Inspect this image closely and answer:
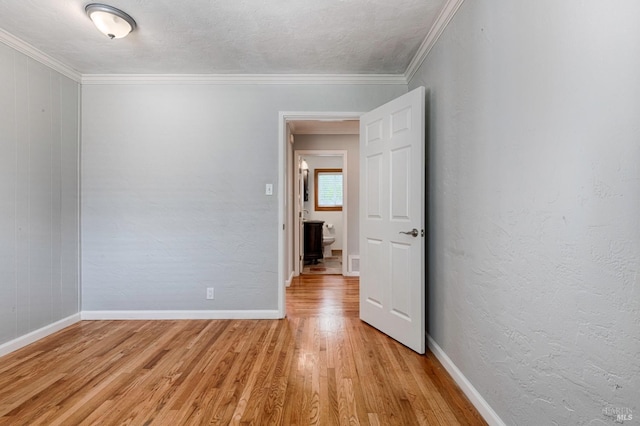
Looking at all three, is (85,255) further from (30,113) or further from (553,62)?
(553,62)

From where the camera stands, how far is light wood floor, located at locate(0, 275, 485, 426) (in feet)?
5.38

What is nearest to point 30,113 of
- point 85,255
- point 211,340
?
point 85,255

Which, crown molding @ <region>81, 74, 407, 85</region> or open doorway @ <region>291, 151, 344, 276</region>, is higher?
crown molding @ <region>81, 74, 407, 85</region>

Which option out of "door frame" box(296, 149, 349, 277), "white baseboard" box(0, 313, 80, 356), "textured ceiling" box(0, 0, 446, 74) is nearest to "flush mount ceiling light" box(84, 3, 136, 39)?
"textured ceiling" box(0, 0, 446, 74)

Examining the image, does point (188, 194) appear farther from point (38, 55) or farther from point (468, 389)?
point (468, 389)

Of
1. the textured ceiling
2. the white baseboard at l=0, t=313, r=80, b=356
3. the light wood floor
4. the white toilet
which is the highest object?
the textured ceiling

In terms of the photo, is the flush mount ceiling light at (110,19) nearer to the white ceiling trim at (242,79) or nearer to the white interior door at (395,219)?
the white ceiling trim at (242,79)

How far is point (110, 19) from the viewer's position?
2061mm

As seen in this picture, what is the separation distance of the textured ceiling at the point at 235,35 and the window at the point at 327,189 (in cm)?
443

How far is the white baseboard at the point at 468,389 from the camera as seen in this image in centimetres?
155

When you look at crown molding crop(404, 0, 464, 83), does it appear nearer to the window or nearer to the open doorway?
the open doorway

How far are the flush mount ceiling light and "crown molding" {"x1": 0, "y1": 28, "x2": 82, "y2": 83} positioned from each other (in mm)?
836
